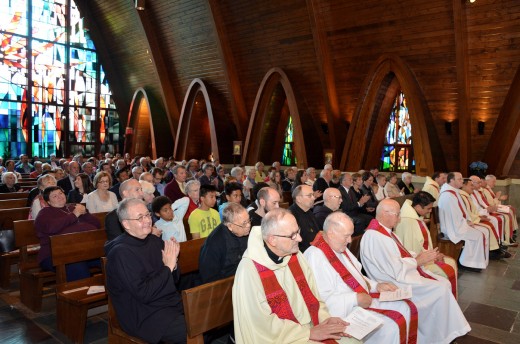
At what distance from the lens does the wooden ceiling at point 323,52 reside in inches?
439

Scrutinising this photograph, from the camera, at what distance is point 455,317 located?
3.85 meters

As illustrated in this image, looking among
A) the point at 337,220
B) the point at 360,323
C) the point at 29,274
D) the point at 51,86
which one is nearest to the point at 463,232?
the point at 337,220

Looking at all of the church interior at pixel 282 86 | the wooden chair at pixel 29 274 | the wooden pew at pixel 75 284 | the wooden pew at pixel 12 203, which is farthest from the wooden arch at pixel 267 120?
the wooden pew at pixel 75 284

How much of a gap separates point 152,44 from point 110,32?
3.61 metres

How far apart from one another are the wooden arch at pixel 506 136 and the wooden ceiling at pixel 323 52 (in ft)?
1.03

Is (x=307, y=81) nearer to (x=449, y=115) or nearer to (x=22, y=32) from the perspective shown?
(x=449, y=115)

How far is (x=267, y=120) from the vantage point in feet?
54.5

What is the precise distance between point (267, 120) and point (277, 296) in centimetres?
1420

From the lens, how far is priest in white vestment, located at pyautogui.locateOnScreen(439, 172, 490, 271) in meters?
6.32

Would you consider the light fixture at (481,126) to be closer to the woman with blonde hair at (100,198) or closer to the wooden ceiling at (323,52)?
the wooden ceiling at (323,52)

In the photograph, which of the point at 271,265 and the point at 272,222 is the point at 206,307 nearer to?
the point at 271,265

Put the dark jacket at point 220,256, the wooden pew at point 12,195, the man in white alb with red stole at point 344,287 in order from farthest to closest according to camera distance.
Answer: the wooden pew at point 12,195
the dark jacket at point 220,256
the man in white alb with red stole at point 344,287

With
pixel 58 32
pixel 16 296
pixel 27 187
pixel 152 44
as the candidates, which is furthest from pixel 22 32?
pixel 16 296

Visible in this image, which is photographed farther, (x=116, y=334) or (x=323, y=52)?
(x=323, y=52)
